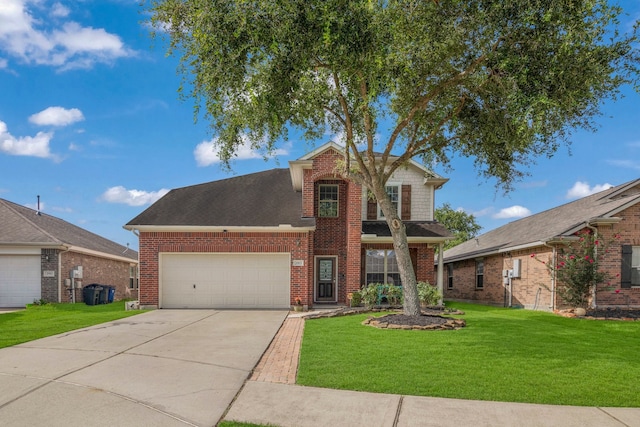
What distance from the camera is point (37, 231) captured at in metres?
19.3

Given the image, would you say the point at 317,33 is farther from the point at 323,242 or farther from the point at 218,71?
the point at 323,242

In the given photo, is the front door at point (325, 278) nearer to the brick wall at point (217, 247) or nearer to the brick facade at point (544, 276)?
the brick wall at point (217, 247)

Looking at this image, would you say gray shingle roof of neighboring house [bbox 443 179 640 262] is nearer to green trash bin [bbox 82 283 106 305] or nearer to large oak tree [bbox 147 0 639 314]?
large oak tree [bbox 147 0 639 314]

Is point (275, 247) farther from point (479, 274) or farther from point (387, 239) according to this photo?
point (479, 274)

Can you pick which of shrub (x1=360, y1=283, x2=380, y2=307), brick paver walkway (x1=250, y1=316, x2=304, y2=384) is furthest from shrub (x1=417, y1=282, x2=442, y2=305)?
brick paver walkway (x1=250, y1=316, x2=304, y2=384)

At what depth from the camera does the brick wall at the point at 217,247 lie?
1678 cm

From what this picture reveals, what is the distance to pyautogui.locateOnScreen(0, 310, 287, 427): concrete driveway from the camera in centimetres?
495

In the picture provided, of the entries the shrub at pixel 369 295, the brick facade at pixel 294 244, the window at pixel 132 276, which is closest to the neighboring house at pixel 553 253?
the shrub at pixel 369 295

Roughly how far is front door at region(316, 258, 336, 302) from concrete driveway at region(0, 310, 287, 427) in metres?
7.16

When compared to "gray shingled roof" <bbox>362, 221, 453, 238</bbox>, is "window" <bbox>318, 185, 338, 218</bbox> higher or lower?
higher

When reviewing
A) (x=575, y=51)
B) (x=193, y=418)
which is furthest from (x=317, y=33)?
(x=193, y=418)

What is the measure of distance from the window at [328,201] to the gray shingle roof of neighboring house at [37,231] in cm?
1036

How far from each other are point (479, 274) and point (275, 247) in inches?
466

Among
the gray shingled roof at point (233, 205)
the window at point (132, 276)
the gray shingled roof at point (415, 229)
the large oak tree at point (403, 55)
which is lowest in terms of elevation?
the window at point (132, 276)
